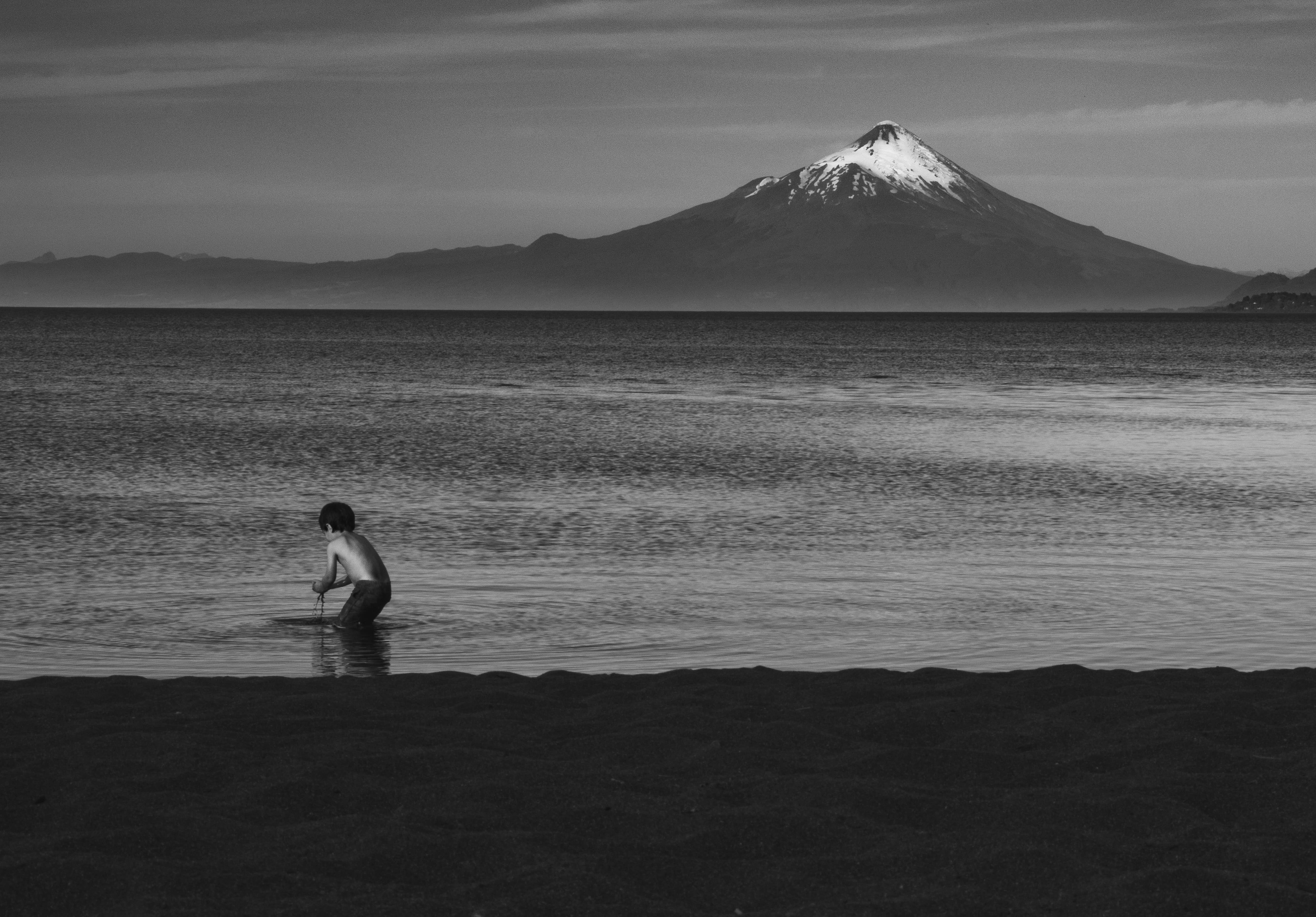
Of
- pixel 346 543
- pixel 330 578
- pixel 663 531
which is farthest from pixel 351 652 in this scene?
pixel 663 531

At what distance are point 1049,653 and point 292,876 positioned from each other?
8.11 meters

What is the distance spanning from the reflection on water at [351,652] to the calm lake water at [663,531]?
0.16ft

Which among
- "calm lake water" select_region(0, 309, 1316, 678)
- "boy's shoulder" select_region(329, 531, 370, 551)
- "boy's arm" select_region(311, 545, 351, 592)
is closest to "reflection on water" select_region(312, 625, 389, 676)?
"calm lake water" select_region(0, 309, 1316, 678)

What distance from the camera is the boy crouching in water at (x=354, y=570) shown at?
1294cm

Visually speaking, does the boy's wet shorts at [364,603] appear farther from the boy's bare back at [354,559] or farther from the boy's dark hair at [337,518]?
the boy's dark hair at [337,518]

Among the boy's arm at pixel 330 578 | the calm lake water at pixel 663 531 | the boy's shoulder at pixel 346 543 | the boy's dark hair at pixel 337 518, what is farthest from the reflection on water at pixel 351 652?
the boy's dark hair at pixel 337 518

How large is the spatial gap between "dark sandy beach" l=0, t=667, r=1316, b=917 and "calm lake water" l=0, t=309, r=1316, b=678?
262cm

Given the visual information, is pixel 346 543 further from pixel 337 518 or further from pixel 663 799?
pixel 663 799

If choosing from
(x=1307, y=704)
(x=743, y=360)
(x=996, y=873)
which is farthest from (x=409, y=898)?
(x=743, y=360)

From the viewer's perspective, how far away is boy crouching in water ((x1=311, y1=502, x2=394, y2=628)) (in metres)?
12.9

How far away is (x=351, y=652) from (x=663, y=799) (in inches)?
235

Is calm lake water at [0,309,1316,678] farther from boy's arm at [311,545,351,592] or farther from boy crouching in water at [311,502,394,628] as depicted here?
boy's arm at [311,545,351,592]

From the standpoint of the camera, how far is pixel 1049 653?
40.5 ft

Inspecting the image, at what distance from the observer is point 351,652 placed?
12.2 metres
